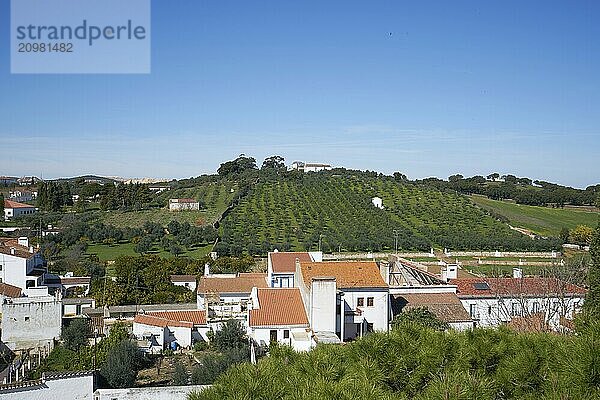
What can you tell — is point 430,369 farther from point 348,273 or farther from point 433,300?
point 433,300

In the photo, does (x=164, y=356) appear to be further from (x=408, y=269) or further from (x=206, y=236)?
(x=206, y=236)

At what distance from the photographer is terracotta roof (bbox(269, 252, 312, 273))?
24.3 m

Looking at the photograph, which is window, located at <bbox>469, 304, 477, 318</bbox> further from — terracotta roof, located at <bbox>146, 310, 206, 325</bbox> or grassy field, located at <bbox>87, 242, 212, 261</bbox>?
grassy field, located at <bbox>87, 242, 212, 261</bbox>

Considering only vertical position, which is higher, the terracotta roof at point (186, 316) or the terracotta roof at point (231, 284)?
the terracotta roof at point (231, 284)

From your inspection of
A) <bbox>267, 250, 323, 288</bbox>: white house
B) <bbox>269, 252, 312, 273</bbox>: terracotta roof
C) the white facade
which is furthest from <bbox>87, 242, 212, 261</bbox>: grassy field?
the white facade

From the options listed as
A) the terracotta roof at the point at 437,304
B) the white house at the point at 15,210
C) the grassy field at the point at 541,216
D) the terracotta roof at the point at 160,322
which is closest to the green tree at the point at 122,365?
the terracotta roof at the point at 160,322

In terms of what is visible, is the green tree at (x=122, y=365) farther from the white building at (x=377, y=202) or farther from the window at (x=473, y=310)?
the white building at (x=377, y=202)

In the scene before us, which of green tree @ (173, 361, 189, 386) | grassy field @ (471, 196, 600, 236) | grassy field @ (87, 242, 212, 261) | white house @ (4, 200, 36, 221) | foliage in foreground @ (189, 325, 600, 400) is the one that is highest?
white house @ (4, 200, 36, 221)

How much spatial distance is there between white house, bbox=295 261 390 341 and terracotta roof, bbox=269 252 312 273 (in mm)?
2609

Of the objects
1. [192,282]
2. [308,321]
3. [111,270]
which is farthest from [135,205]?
[308,321]

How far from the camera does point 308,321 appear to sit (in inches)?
730

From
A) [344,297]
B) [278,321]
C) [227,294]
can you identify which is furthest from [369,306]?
[227,294]

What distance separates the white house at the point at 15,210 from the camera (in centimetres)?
6153

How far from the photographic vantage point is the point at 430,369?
24.7 feet
